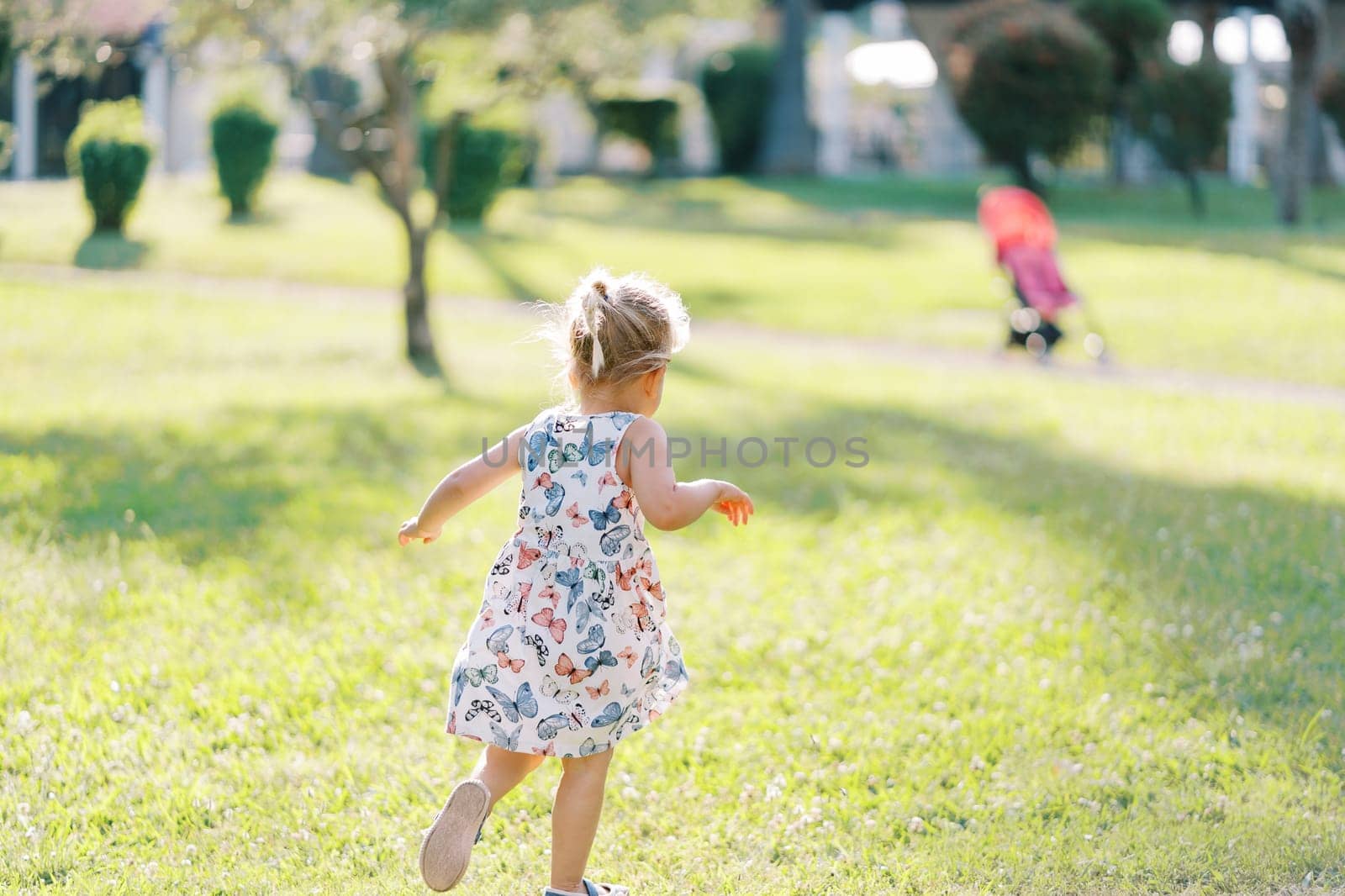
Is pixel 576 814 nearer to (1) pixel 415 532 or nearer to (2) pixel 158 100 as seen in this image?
(1) pixel 415 532

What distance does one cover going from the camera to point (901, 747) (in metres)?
4.17

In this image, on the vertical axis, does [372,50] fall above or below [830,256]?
above

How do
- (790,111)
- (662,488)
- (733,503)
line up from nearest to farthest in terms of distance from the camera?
1. (662,488)
2. (733,503)
3. (790,111)

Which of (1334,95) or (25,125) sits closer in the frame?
(25,125)

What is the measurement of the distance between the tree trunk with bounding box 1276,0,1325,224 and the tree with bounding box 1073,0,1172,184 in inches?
139

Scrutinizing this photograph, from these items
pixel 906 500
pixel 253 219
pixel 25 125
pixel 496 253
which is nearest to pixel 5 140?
pixel 906 500

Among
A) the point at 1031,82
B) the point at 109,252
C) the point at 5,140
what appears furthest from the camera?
the point at 1031,82

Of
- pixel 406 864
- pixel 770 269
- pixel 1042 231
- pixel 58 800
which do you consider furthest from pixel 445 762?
pixel 770 269

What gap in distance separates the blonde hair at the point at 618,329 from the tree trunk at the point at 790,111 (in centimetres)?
2559

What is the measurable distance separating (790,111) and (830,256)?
11.4 m

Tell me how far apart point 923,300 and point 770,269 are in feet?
8.15

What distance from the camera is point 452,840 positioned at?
3064 millimetres

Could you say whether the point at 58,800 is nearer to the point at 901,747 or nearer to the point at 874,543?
the point at 901,747

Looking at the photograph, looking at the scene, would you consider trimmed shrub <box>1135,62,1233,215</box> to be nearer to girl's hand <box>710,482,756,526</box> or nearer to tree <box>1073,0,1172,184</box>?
tree <box>1073,0,1172,184</box>
